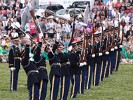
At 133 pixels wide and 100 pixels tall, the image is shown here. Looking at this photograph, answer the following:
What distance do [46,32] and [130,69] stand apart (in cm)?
417

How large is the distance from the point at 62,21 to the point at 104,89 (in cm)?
971

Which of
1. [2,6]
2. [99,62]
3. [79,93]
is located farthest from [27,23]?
[79,93]

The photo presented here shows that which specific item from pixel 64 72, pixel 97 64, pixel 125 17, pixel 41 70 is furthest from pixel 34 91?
pixel 125 17

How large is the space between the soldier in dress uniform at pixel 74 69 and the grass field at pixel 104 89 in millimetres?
247

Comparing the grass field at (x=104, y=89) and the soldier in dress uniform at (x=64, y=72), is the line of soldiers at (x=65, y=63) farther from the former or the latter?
the grass field at (x=104, y=89)

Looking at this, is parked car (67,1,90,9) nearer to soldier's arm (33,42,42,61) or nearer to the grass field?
the grass field

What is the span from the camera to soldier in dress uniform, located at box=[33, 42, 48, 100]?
14812mm

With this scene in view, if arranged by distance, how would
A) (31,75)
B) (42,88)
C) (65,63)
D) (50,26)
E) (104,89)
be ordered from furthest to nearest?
(50,26) < (104,89) < (65,63) < (42,88) < (31,75)

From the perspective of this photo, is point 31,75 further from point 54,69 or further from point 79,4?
point 79,4

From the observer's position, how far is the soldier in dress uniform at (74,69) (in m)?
17.2

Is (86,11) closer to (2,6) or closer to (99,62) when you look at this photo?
(2,6)

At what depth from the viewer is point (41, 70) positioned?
14969 millimetres

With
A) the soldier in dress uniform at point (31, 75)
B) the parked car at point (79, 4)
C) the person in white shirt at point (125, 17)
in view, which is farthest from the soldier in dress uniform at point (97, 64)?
the parked car at point (79, 4)

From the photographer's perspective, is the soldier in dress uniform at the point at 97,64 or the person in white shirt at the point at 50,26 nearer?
the soldier in dress uniform at the point at 97,64
